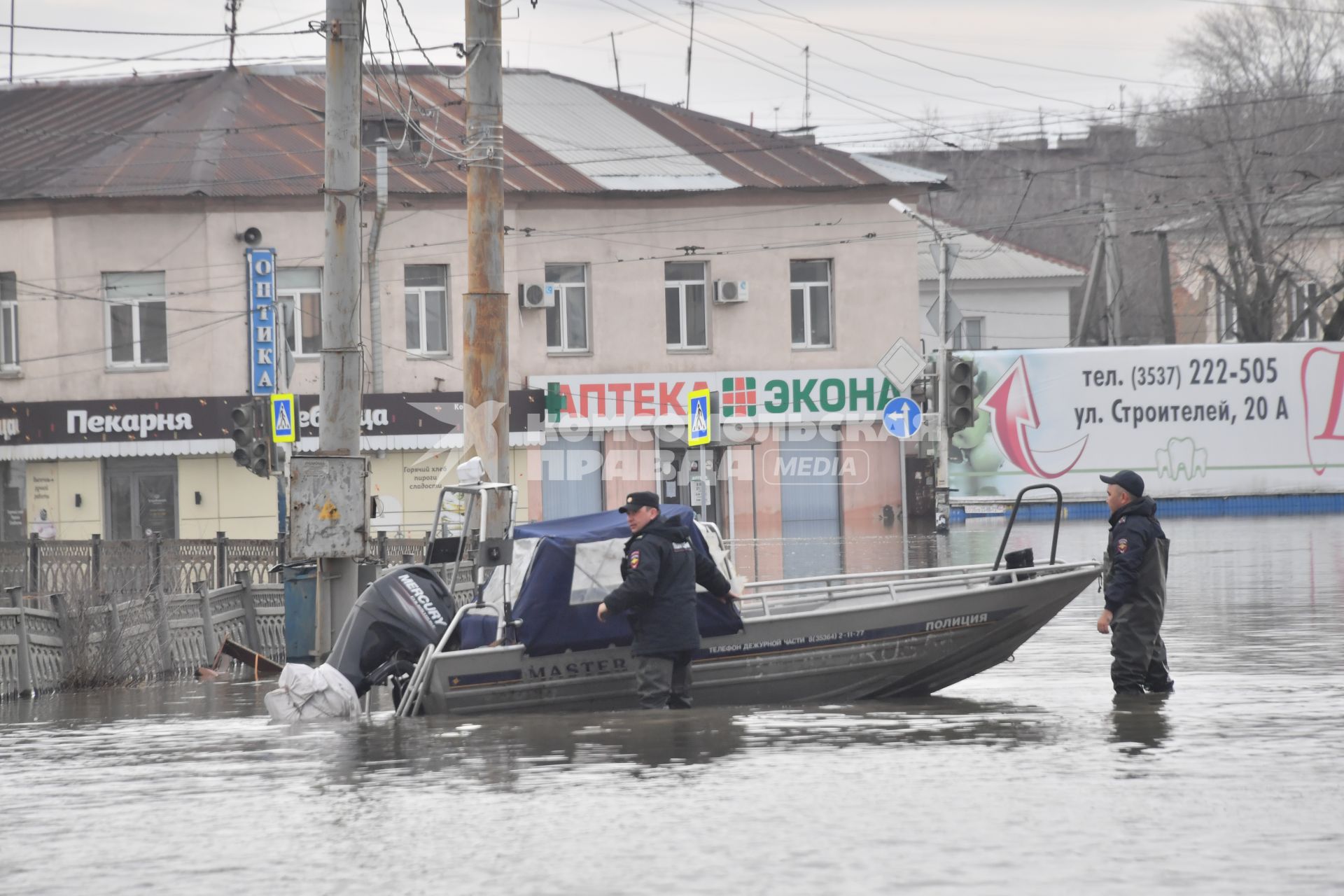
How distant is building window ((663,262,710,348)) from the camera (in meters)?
39.1

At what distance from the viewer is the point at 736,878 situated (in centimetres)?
647

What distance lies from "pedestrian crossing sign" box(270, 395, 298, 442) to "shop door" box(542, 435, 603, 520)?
42.9 feet

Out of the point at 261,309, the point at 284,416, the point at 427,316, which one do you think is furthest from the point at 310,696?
the point at 427,316

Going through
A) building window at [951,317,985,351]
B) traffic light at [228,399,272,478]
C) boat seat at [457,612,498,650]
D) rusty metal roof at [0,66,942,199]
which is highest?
rusty metal roof at [0,66,942,199]

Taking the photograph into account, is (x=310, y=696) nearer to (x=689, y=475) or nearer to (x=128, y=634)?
(x=128, y=634)

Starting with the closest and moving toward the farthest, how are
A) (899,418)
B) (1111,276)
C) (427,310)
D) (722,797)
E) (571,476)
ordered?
(722,797) → (899,418) → (427,310) → (571,476) → (1111,276)

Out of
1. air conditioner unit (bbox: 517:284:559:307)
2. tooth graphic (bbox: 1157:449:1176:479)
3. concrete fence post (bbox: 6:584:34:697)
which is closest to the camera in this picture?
concrete fence post (bbox: 6:584:34:697)

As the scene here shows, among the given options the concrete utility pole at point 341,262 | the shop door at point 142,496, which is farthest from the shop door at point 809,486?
the concrete utility pole at point 341,262

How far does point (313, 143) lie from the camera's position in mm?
37812

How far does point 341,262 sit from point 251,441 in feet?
26.2

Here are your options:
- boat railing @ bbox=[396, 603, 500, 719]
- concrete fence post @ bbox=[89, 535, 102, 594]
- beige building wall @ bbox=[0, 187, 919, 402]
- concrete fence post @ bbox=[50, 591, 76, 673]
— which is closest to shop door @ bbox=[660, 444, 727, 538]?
beige building wall @ bbox=[0, 187, 919, 402]

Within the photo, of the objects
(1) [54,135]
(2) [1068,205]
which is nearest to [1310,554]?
(1) [54,135]

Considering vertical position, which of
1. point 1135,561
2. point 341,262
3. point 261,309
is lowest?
point 1135,561

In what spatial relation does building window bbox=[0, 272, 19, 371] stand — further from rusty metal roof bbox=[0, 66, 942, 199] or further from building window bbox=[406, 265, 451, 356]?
building window bbox=[406, 265, 451, 356]
